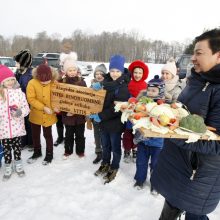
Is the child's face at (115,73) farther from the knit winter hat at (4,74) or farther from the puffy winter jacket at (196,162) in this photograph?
the puffy winter jacket at (196,162)

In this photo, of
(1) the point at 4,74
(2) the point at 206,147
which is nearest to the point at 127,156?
(1) the point at 4,74

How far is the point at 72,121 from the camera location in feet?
14.3

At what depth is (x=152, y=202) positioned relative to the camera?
3.29 m

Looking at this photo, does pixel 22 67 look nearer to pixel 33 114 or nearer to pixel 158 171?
pixel 33 114

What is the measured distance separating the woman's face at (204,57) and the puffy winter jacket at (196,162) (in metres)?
0.05

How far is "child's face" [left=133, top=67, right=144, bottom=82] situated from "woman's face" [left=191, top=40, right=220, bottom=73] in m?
2.36

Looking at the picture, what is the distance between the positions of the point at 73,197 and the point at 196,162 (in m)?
2.04

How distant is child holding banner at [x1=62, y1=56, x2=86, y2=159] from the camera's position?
4.30 metres

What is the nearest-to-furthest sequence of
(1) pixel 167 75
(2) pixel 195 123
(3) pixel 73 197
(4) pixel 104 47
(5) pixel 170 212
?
(2) pixel 195 123 → (5) pixel 170 212 → (3) pixel 73 197 → (1) pixel 167 75 → (4) pixel 104 47

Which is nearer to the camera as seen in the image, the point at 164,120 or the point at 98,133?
the point at 164,120

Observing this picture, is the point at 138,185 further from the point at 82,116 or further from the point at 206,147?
the point at 206,147

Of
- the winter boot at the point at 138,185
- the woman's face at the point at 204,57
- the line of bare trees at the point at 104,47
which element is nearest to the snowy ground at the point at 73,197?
the winter boot at the point at 138,185

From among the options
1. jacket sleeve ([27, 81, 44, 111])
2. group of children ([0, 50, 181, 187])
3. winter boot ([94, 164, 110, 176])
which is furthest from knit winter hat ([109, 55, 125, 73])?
winter boot ([94, 164, 110, 176])

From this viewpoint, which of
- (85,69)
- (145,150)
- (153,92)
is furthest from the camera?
(85,69)
